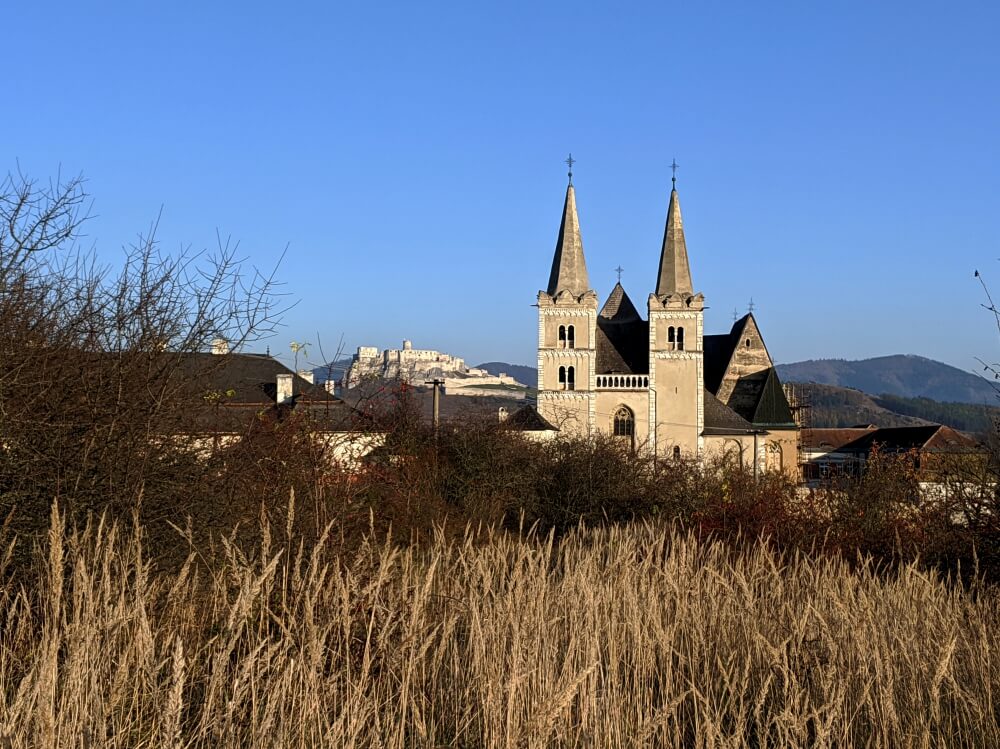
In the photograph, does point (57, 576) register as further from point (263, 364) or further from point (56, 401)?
point (263, 364)

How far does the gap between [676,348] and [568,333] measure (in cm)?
643

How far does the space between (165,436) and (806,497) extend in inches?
434

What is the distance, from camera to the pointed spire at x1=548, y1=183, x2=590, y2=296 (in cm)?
5612

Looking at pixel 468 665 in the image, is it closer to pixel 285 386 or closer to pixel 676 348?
pixel 285 386

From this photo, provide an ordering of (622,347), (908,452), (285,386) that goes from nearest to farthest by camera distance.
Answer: (908,452) < (285,386) < (622,347)

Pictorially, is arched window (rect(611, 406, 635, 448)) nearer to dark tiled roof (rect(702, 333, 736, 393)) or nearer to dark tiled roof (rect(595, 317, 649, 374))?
dark tiled roof (rect(595, 317, 649, 374))

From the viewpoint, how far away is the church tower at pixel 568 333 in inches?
2157

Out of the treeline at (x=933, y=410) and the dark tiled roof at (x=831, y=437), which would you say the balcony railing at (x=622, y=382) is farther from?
the treeline at (x=933, y=410)

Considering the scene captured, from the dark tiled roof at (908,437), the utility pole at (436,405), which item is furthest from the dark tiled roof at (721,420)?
the utility pole at (436,405)

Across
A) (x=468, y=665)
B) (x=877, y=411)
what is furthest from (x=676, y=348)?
(x=877, y=411)

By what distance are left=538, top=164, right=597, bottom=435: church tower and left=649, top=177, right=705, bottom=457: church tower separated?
152 inches

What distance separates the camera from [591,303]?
55719 millimetres

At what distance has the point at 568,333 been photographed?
55.8m

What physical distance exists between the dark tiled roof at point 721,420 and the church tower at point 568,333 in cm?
745
